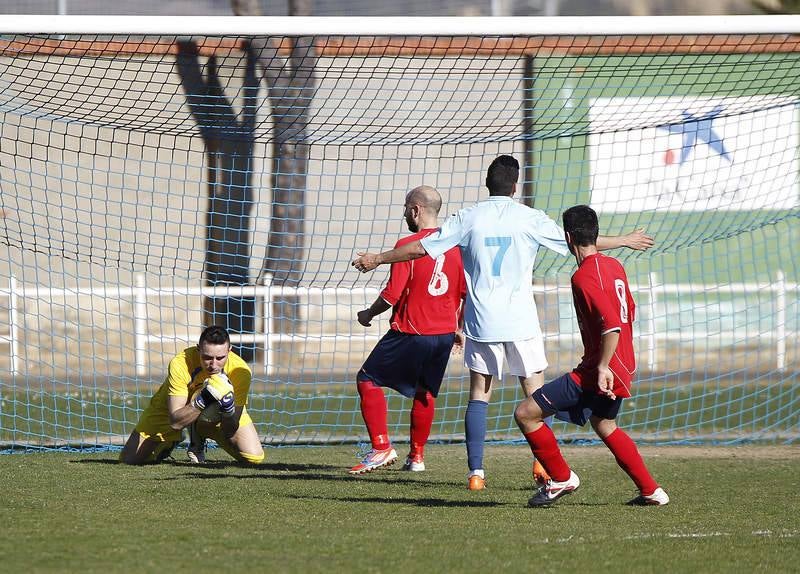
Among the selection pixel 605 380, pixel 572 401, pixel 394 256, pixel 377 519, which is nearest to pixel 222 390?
pixel 394 256

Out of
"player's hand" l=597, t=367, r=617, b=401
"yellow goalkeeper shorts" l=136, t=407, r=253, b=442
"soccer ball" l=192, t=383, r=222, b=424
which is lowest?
"yellow goalkeeper shorts" l=136, t=407, r=253, b=442

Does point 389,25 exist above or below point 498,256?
above

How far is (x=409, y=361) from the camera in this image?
730 cm

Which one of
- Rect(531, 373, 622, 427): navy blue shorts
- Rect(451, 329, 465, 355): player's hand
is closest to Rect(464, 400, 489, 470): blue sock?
Rect(531, 373, 622, 427): navy blue shorts

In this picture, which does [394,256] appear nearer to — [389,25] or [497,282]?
[497,282]

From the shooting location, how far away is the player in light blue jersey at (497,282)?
6371 mm

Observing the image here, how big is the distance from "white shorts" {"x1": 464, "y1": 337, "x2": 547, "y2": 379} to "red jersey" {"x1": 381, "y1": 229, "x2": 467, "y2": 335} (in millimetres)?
867

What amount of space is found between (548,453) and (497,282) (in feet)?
3.52

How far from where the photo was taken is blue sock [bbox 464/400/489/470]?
640 centimetres

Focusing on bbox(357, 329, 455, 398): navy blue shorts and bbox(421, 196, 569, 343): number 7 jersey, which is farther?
bbox(357, 329, 455, 398): navy blue shorts

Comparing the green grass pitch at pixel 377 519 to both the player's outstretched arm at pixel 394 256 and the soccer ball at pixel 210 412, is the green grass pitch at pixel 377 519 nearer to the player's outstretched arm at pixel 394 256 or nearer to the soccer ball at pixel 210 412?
the soccer ball at pixel 210 412

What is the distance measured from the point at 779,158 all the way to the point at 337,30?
7.67 m

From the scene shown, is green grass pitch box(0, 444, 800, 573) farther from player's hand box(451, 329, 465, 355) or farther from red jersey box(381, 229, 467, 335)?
red jersey box(381, 229, 467, 335)

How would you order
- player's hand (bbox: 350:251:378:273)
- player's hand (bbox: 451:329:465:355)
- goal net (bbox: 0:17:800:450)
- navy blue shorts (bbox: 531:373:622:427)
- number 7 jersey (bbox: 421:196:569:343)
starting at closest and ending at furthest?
navy blue shorts (bbox: 531:373:622:427), player's hand (bbox: 350:251:378:273), number 7 jersey (bbox: 421:196:569:343), player's hand (bbox: 451:329:465:355), goal net (bbox: 0:17:800:450)
